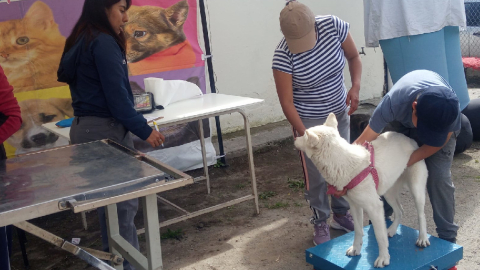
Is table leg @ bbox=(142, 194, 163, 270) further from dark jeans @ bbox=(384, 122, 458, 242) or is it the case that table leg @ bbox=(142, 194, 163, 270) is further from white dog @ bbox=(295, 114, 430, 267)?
dark jeans @ bbox=(384, 122, 458, 242)

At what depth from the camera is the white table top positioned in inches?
153

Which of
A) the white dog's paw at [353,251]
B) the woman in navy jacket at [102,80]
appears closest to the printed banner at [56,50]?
the woman in navy jacket at [102,80]

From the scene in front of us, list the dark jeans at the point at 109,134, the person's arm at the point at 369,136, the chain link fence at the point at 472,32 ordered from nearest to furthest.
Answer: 1. the dark jeans at the point at 109,134
2. the person's arm at the point at 369,136
3. the chain link fence at the point at 472,32

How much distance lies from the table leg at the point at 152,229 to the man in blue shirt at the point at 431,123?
1502 mm

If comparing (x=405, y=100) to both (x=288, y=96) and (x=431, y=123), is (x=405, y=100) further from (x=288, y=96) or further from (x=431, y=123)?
(x=288, y=96)

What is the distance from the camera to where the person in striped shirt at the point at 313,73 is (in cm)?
328

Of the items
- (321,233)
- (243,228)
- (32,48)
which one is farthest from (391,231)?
Result: (32,48)

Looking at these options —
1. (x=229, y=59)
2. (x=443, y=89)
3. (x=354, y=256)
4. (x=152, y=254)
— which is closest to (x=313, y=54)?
(x=443, y=89)

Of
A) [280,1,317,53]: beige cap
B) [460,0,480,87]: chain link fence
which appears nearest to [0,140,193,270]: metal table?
[280,1,317,53]: beige cap

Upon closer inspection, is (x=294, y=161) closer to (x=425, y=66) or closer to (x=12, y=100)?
(x=425, y=66)

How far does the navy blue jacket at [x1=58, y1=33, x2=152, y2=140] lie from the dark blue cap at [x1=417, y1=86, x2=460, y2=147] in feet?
5.24

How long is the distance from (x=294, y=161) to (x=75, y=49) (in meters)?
3.60

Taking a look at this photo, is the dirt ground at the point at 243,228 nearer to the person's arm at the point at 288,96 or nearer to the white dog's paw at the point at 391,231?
the white dog's paw at the point at 391,231

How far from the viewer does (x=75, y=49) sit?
113 inches
